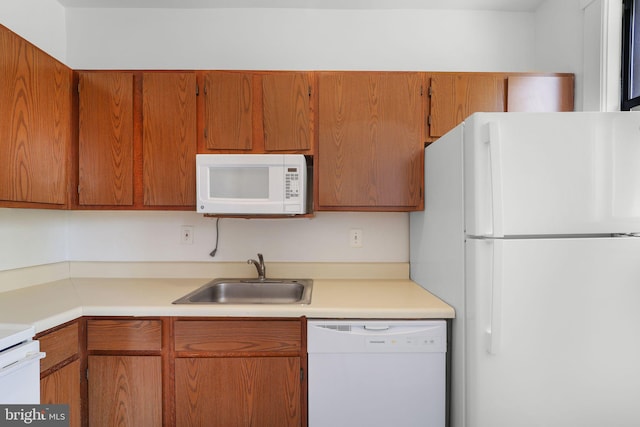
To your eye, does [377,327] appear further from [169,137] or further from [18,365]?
[169,137]

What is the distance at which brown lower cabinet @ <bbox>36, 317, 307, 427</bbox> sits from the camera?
1.51 meters

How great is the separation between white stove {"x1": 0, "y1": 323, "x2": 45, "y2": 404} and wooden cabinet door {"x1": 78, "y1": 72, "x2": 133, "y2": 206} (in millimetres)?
887

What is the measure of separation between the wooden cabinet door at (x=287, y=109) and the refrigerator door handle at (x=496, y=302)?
1074 millimetres

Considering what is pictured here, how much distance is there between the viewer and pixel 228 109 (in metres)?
1.85

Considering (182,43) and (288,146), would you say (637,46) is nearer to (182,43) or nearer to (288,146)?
(288,146)

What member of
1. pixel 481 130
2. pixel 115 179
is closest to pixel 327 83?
pixel 481 130

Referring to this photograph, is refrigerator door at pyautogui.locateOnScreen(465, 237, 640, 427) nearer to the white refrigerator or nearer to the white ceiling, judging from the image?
the white refrigerator

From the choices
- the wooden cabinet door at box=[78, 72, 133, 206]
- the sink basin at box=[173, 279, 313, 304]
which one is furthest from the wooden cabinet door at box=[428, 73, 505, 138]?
the wooden cabinet door at box=[78, 72, 133, 206]

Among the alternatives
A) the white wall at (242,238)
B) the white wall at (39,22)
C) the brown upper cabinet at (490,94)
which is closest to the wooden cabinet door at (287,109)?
the white wall at (242,238)

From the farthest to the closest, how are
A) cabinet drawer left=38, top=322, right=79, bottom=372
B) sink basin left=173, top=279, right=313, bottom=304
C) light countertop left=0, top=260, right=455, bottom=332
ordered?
sink basin left=173, top=279, right=313, bottom=304, light countertop left=0, top=260, right=455, bottom=332, cabinet drawer left=38, top=322, right=79, bottom=372

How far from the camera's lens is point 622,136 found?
1.24 metres

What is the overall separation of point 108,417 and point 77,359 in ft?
1.00

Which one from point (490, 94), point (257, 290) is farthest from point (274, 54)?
point (257, 290)

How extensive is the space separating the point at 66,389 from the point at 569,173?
216 centimetres
